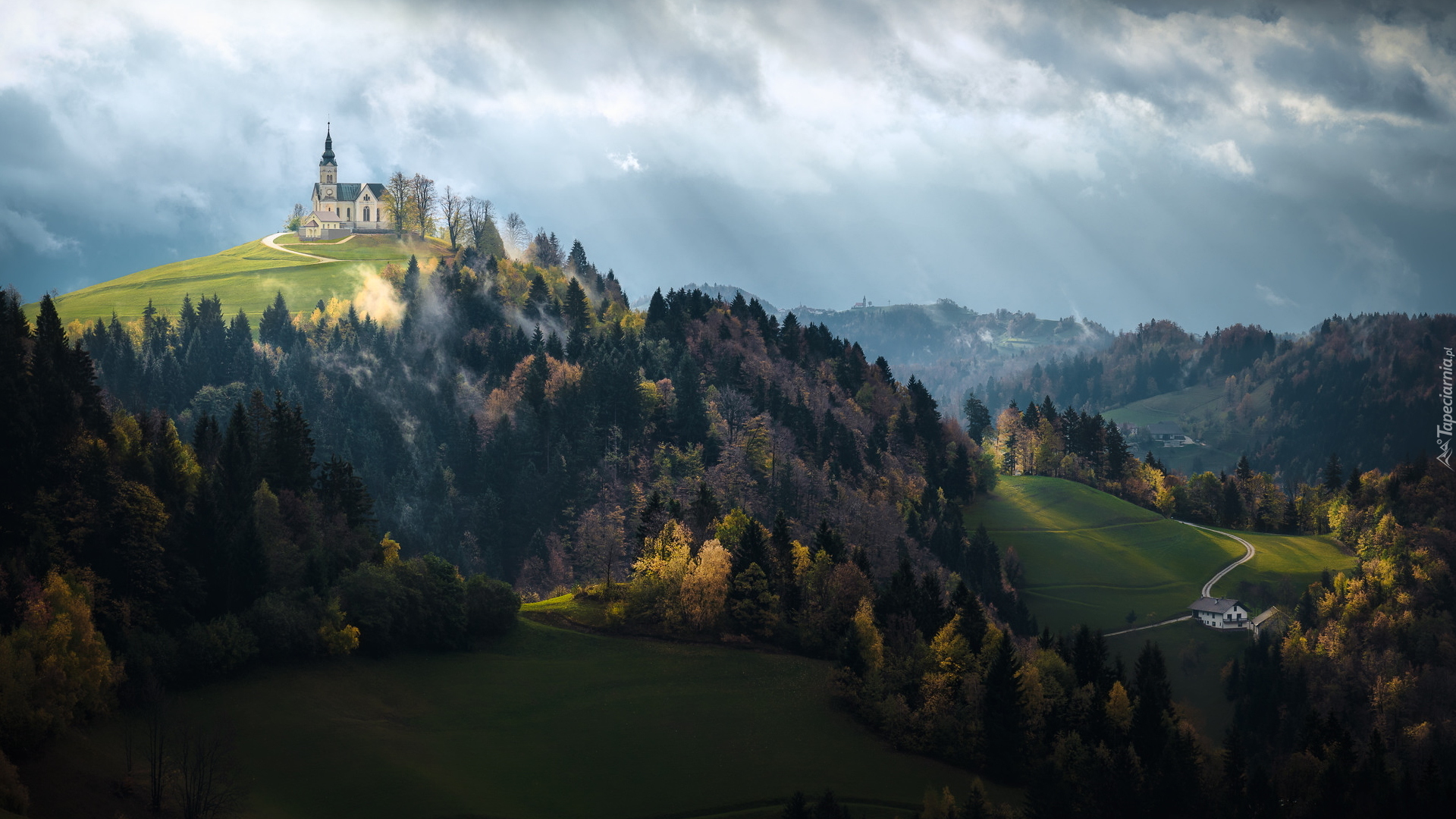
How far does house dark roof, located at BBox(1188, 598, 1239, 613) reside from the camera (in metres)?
152

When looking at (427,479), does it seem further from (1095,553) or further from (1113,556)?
(1113,556)

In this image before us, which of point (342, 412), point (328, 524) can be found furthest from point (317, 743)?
point (342, 412)

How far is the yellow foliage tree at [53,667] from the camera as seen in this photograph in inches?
2124

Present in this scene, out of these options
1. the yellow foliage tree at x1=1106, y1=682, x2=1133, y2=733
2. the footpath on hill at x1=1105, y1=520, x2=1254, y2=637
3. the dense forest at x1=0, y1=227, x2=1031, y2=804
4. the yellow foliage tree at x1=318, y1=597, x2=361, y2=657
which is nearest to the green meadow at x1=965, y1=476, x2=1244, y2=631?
the footpath on hill at x1=1105, y1=520, x2=1254, y2=637

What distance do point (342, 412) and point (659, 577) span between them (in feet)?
280

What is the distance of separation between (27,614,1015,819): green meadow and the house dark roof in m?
85.8

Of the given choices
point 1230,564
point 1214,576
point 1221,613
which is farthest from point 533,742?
point 1230,564

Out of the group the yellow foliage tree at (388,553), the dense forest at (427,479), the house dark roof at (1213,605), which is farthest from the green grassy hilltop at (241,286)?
the house dark roof at (1213,605)

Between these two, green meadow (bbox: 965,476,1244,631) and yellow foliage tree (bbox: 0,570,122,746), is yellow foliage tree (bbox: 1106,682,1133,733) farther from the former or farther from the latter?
green meadow (bbox: 965,476,1244,631)

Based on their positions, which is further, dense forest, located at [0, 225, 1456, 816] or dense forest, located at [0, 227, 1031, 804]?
dense forest, located at [0, 225, 1456, 816]

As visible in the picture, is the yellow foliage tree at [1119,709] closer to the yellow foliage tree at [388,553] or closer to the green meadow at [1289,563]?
the yellow foliage tree at [388,553]

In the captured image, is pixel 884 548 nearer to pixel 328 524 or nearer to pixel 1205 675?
pixel 1205 675

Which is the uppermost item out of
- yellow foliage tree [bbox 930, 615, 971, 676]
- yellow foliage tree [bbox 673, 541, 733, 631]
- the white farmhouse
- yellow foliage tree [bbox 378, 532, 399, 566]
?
yellow foliage tree [bbox 378, 532, 399, 566]

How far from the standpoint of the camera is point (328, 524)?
89.7 m
